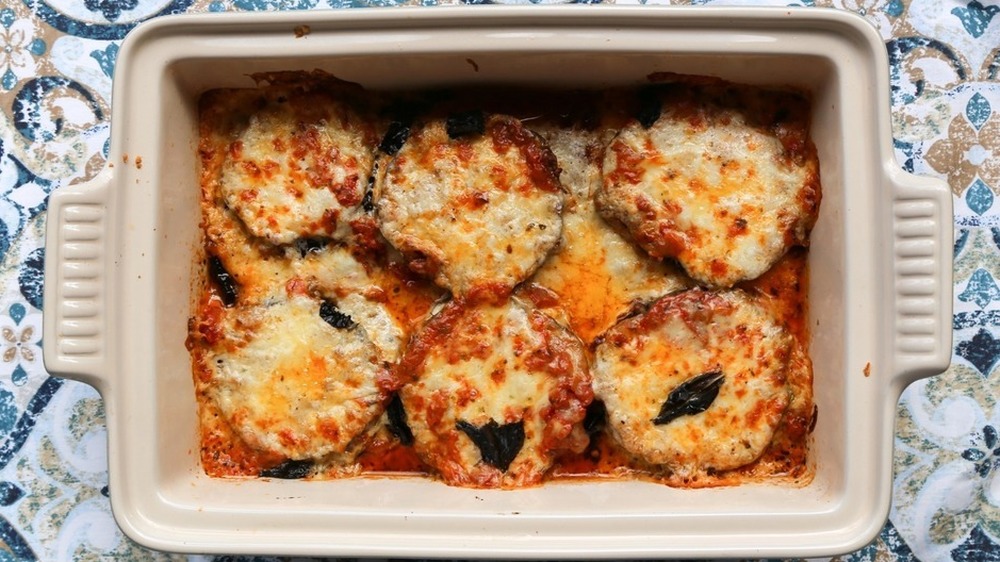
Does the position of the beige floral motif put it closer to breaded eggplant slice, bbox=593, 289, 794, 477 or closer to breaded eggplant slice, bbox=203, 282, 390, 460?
breaded eggplant slice, bbox=593, 289, 794, 477

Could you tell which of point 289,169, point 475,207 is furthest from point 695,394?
point 289,169

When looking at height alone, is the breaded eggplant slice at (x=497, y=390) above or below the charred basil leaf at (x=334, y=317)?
below

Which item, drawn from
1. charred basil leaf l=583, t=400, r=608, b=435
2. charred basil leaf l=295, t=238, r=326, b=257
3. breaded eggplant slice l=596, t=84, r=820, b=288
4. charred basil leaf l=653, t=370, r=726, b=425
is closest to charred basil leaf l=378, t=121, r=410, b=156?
charred basil leaf l=295, t=238, r=326, b=257

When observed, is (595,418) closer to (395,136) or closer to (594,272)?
(594,272)

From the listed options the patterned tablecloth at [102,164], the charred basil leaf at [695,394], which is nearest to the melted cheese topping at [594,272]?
the charred basil leaf at [695,394]

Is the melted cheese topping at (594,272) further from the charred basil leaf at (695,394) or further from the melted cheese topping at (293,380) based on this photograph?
the melted cheese topping at (293,380)
